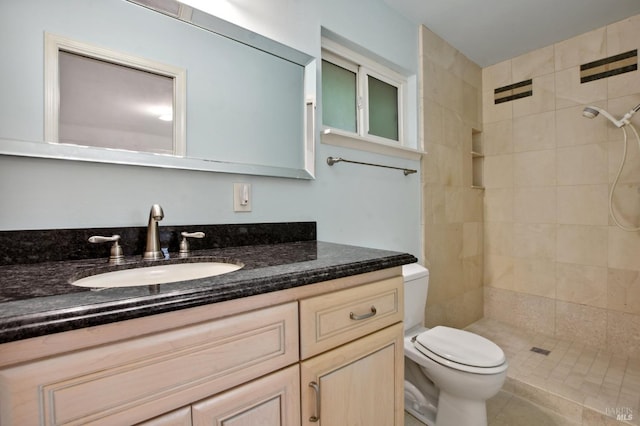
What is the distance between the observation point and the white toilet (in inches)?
49.4

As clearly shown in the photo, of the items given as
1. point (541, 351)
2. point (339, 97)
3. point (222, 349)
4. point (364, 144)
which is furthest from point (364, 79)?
point (541, 351)

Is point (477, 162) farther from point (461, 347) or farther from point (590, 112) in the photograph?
point (461, 347)

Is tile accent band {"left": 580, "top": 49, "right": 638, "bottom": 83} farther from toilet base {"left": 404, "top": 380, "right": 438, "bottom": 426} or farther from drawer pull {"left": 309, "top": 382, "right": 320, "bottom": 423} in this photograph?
drawer pull {"left": 309, "top": 382, "right": 320, "bottom": 423}

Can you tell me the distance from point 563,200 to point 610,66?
3.15ft

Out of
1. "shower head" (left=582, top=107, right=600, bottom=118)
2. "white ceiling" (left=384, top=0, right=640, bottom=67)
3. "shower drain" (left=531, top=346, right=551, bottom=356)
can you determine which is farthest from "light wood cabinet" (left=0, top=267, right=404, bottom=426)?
"shower head" (left=582, top=107, right=600, bottom=118)

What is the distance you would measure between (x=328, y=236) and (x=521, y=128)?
205 centimetres

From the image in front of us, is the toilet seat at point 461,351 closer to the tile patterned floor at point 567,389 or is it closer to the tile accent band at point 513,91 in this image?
the tile patterned floor at point 567,389

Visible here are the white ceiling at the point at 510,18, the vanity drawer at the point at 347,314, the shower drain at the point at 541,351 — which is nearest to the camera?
the vanity drawer at the point at 347,314

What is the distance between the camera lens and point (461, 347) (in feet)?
4.58

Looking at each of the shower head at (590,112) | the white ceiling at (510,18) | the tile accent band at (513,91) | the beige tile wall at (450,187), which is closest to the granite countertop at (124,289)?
the beige tile wall at (450,187)

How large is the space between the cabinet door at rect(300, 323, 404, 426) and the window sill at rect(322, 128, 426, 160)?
3.14 feet

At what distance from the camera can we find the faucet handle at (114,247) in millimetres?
879

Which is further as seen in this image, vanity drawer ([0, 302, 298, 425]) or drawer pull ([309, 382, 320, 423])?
drawer pull ([309, 382, 320, 423])

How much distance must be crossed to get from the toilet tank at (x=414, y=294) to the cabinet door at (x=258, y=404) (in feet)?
3.18
